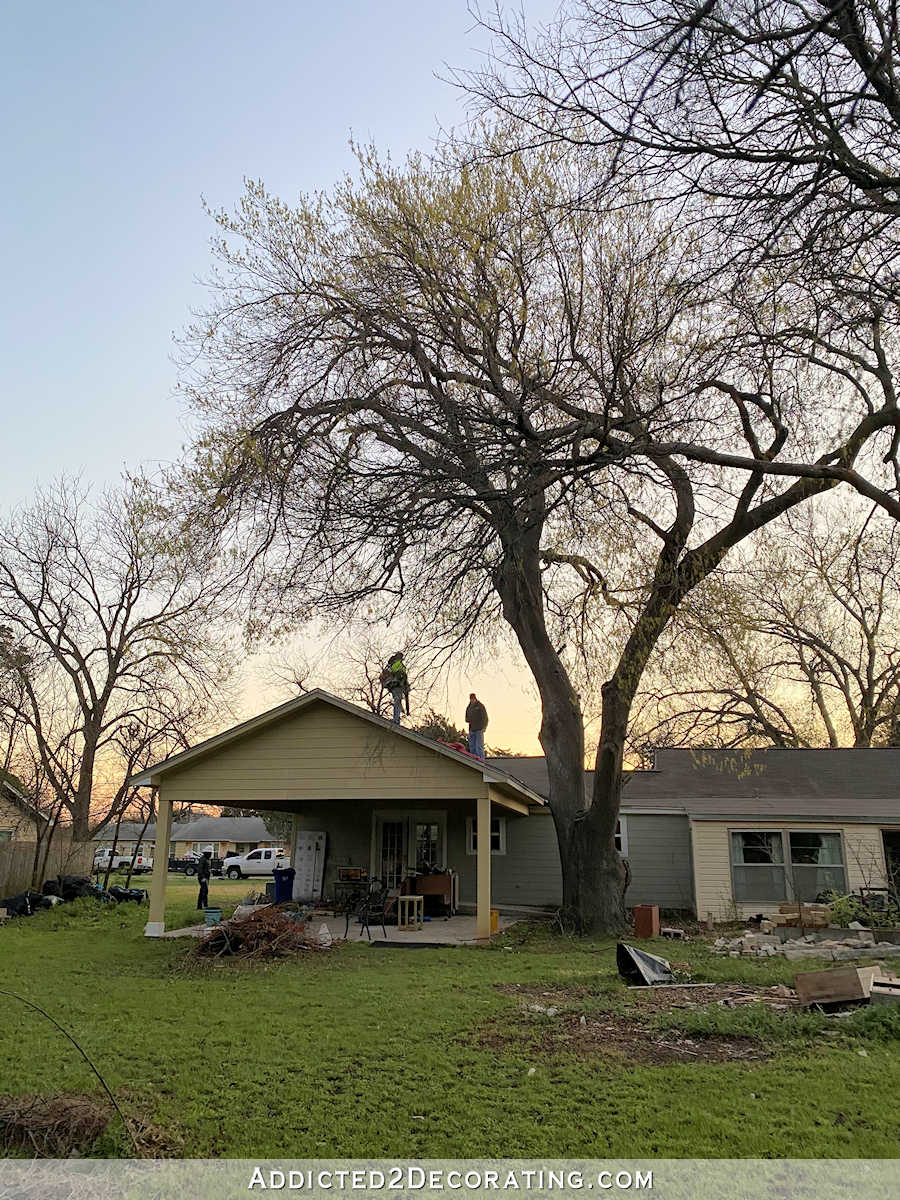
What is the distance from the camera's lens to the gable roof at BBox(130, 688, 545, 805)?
47.8ft

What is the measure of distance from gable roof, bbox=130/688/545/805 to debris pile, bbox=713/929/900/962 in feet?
14.8

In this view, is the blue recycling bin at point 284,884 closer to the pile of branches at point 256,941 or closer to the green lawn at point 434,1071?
the pile of branches at point 256,941

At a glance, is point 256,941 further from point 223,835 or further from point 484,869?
point 223,835

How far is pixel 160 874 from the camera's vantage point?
15.6 m

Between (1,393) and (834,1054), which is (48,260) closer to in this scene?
(1,393)

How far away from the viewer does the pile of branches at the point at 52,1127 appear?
15.6 feet

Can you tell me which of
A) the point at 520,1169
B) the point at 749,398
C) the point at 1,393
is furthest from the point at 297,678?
the point at 520,1169

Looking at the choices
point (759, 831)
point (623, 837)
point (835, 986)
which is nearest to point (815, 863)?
point (759, 831)

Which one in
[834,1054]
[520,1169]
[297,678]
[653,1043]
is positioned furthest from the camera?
[297,678]

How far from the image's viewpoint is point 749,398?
10594 millimetres

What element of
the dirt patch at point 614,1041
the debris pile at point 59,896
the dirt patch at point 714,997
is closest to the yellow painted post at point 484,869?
the dirt patch at point 714,997

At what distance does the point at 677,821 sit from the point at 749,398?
12.1 m

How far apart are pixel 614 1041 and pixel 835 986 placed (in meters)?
2.40

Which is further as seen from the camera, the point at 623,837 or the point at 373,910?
Result: the point at 623,837
